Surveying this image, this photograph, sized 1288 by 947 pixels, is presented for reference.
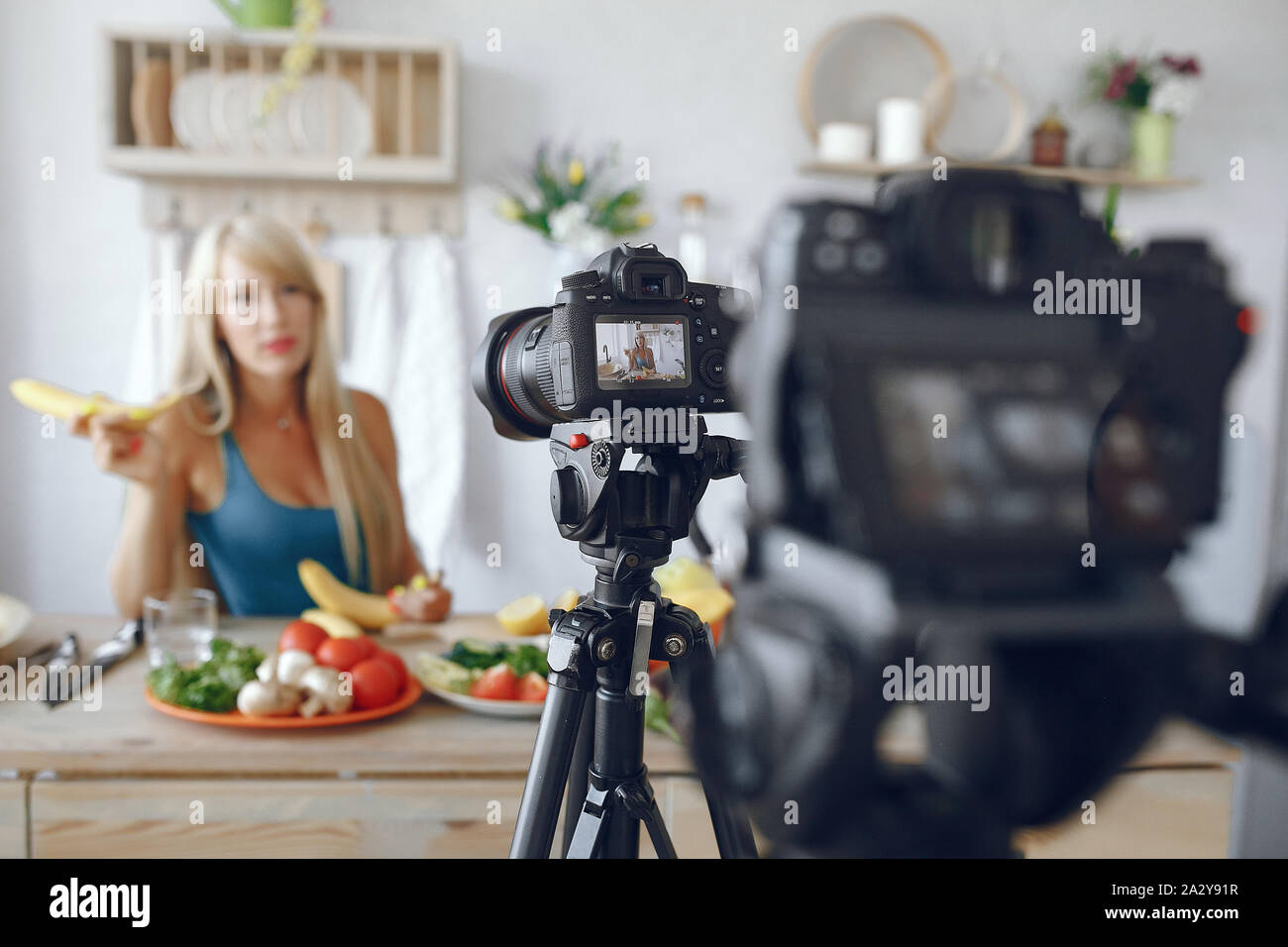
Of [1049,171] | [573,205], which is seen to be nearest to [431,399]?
[573,205]

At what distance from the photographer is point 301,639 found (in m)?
0.80

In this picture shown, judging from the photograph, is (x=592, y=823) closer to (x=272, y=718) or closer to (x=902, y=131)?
(x=272, y=718)

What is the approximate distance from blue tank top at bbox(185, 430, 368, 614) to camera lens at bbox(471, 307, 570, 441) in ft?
2.50

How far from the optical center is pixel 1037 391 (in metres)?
0.47

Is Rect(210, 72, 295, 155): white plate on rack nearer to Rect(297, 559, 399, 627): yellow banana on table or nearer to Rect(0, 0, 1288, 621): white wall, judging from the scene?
Rect(0, 0, 1288, 621): white wall

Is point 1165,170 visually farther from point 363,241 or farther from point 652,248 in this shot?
point 652,248

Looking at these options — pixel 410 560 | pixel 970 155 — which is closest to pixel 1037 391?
pixel 410 560

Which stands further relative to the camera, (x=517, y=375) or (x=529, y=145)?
(x=529, y=145)

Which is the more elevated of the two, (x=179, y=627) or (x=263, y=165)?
(x=263, y=165)

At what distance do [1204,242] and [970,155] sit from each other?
4.99 ft

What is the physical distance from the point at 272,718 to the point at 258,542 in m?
0.60

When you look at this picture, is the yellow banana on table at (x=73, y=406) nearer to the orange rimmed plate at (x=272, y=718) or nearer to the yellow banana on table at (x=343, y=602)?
the yellow banana on table at (x=343, y=602)

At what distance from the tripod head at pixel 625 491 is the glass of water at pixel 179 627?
1.53 feet

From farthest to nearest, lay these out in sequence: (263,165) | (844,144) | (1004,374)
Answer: (844,144)
(263,165)
(1004,374)
